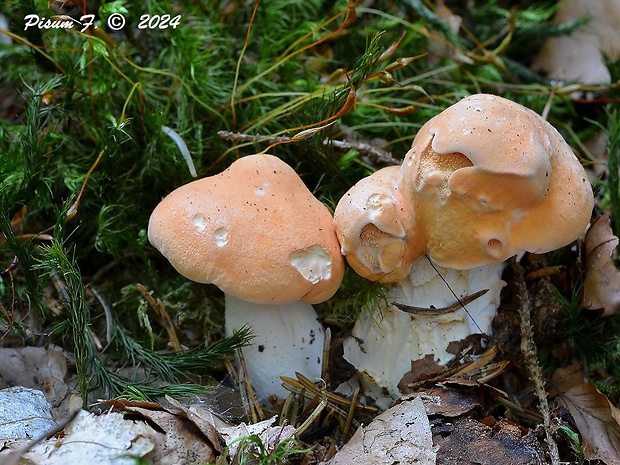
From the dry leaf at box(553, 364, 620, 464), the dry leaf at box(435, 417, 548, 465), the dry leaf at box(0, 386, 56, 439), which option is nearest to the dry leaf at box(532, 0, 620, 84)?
the dry leaf at box(553, 364, 620, 464)

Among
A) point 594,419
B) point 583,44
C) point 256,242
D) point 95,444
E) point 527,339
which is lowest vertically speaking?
point 594,419

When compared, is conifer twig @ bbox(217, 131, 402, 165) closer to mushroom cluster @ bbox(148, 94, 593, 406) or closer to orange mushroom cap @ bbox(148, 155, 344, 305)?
mushroom cluster @ bbox(148, 94, 593, 406)

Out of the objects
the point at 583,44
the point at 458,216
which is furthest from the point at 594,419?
the point at 583,44

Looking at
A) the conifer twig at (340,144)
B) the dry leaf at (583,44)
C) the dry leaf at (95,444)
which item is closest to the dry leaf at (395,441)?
the dry leaf at (95,444)

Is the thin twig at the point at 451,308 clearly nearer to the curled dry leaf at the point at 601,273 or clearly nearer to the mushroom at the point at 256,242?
the mushroom at the point at 256,242

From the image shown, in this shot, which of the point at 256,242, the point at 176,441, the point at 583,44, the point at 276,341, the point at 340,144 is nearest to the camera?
the point at 176,441

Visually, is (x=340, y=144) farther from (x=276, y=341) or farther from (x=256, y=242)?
(x=276, y=341)

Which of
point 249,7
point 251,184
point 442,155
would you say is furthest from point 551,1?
point 251,184
